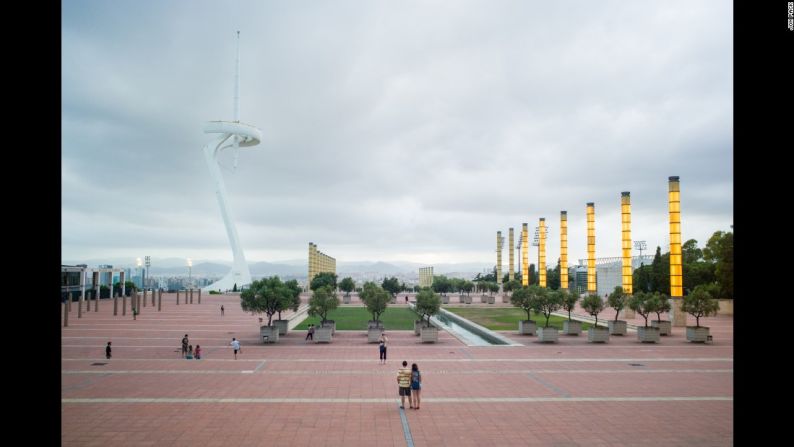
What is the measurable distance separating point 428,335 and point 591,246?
32174 mm

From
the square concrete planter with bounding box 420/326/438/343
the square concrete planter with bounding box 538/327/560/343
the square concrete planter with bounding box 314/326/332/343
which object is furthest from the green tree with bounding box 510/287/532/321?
the square concrete planter with bounding box 314/326/332/343

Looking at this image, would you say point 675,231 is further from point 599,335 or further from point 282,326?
point 282,326

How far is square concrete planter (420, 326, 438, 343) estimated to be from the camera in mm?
27500

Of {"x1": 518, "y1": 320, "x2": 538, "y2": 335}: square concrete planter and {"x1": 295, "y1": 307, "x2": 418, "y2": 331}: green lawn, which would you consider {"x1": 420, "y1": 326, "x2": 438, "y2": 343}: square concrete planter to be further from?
{"x1": 295, "y1": 307, "x2": 418, "y2": 331}: green lawn

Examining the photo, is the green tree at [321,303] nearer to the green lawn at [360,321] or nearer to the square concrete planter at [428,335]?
the green lawn at [360,321]

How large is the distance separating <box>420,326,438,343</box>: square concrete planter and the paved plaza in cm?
107

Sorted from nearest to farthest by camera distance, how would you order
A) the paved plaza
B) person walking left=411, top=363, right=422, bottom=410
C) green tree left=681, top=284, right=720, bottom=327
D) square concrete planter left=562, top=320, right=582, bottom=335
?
1. the paved plaza
2. person walking left=411, top=363, right=422, bottom=410
3. green tree left=681, top=284, right=720, bottom=327
4. square concrete planter left=562, top=320, right=582, bottom=335

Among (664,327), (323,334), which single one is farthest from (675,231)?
(323,334)

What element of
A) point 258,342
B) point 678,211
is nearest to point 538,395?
point 258,342

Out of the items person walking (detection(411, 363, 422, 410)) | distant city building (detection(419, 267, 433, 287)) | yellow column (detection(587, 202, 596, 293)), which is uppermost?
yellow column (detection(587, 202, 596, 293))

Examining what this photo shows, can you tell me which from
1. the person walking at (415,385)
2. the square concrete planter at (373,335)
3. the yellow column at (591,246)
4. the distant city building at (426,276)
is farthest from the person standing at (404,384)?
the distant city building at (426,276)
